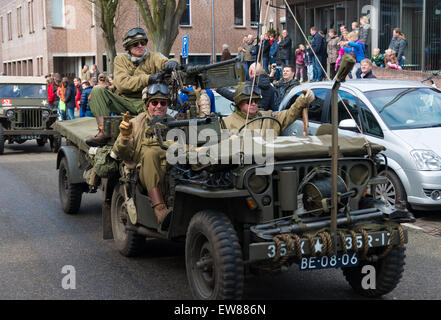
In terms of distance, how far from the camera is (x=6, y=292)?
612 cm

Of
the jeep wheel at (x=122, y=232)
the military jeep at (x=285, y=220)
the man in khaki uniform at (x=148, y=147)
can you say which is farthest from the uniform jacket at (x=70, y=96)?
the military jeep at (x=285, y=220)

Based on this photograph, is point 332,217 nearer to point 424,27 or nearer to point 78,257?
point 78,257

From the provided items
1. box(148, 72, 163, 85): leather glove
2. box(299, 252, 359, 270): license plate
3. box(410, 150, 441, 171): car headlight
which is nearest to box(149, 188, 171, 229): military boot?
box(148, 72, 163, 85): leather glove

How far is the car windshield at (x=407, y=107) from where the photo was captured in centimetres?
967

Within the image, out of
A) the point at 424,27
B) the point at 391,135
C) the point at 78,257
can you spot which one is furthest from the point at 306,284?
the point at 424,27

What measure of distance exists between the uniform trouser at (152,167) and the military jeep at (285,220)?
498 mm

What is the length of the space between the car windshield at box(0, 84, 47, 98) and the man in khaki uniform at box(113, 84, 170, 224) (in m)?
13.5

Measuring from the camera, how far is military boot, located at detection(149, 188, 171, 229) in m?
6.40

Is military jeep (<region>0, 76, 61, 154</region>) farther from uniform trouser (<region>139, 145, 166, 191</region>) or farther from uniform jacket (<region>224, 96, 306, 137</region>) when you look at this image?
uniform trouser (<region>139, 145, 166, 191</region>)

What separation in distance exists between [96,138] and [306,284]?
110 inches

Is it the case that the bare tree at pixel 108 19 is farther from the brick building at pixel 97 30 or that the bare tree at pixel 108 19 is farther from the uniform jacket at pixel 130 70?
the uniform jacket at pixel 130 70

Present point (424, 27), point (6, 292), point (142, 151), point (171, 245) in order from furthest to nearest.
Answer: point (424, 27) < point (171, 245) < point (142, 151) < point (6, 292)

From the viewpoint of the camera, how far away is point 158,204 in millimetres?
6496

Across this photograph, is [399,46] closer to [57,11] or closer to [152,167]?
[152,167]
